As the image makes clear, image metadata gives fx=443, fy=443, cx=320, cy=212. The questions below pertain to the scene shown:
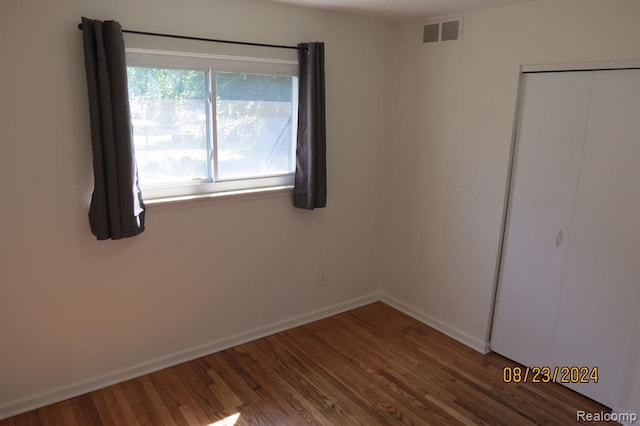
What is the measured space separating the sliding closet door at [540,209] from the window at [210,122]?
1561 mm

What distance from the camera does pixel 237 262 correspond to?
3.05 meters

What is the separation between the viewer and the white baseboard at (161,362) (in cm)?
243

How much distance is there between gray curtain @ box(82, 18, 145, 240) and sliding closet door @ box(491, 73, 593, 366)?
2.33 meters

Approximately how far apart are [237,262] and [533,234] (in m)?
1.95

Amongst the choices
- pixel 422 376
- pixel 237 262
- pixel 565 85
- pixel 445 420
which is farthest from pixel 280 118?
pixel 445 420

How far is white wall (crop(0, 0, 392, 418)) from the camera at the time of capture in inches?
87.0

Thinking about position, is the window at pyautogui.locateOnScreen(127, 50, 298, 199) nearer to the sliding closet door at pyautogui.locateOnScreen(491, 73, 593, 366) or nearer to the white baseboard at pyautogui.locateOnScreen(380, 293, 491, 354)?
the white baseboard at pyautogui.locateOnScreen(380, 293, 491, 354)

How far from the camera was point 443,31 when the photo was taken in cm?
313

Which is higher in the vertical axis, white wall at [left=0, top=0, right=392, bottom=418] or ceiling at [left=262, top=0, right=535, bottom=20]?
ceiling at [left=262, top=0, right=535, bottom=20]

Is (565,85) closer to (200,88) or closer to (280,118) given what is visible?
(280,118)

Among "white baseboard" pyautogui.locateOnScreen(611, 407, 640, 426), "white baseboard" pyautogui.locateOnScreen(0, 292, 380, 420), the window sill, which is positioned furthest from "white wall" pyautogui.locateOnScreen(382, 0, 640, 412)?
the window sill

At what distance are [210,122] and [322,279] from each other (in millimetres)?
1510

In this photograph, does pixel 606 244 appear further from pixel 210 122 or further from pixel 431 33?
pixel 210 122

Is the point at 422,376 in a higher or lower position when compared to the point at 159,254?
lower
